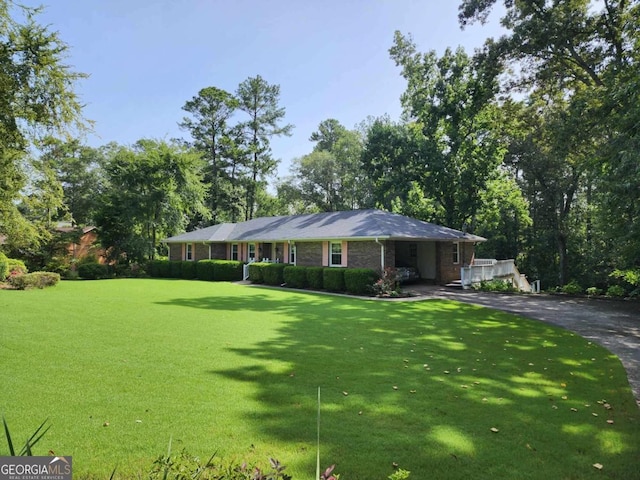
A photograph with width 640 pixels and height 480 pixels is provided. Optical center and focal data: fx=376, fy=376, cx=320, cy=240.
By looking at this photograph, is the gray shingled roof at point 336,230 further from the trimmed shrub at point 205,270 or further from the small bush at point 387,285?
the trimmed shrub at point 205,270

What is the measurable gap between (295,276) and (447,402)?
15660 mm

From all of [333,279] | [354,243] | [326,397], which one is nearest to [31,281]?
[333,279]

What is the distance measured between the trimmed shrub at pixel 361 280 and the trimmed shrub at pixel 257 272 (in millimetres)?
Answer: 6296

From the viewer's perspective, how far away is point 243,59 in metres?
18.6

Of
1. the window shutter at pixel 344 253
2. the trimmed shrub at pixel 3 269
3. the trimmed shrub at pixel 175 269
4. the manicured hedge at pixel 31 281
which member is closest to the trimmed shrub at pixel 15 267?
the trimmed shrub at pixel 3 269

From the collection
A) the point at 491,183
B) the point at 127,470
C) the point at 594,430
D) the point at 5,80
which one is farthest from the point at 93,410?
the point at 491,183

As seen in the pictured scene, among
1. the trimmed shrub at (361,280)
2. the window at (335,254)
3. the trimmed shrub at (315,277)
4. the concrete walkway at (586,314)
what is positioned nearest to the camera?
the concrete walkway at (586,314)

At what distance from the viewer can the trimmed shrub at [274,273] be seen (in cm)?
2125

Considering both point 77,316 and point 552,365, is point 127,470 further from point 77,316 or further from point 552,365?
point 77,316

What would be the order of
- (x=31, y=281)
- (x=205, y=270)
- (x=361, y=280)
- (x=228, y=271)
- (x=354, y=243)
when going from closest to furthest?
(x=361, y=280) < (x=31, y=281) < (x=354, y=243) < (x=228, y=271) < (x=205, y=270)

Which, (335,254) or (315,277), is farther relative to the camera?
(335,254)

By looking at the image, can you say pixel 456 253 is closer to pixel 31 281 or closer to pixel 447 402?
pixel 447 402

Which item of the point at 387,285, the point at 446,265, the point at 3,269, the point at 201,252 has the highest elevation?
the point at 201,252

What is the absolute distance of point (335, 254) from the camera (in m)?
20.5
